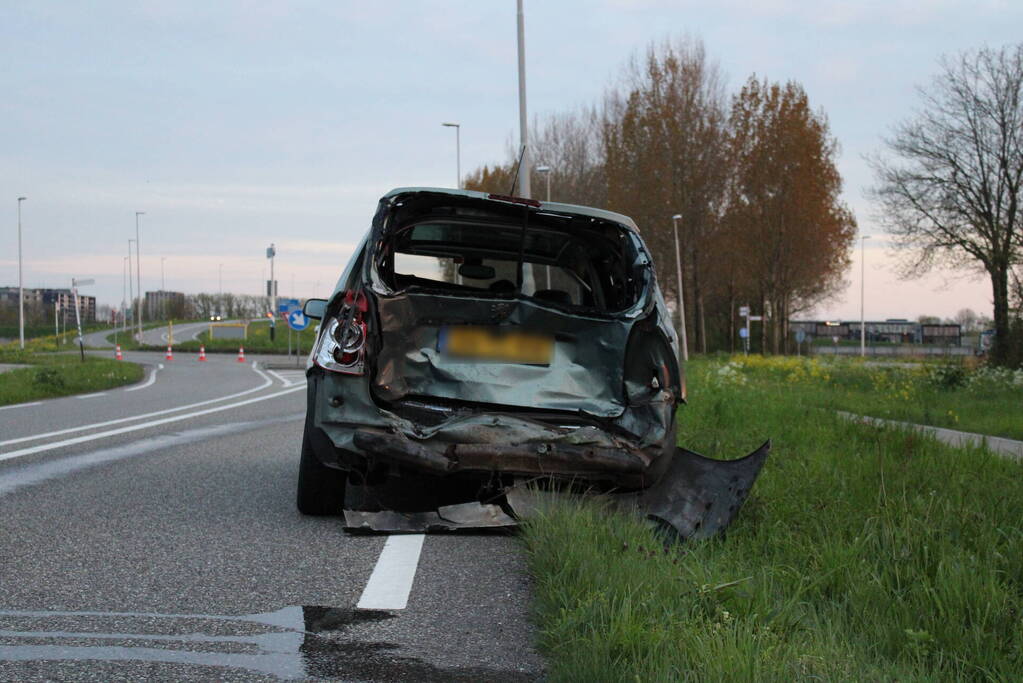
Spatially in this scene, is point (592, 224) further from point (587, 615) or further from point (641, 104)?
point (641, 104)

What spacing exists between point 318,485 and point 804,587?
261 centimetres

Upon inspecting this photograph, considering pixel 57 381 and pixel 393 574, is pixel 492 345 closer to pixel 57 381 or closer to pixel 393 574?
pixel 393 574

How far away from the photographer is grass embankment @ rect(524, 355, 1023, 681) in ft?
9.57

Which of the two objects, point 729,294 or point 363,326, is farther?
point 729,294

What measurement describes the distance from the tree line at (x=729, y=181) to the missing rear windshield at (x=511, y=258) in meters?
36.7

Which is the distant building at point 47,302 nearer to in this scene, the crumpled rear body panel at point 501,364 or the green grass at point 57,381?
the green grass at point 57,381

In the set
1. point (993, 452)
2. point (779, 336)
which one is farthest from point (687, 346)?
point (993, 452)

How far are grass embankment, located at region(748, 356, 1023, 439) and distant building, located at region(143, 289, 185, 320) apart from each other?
3740 inches

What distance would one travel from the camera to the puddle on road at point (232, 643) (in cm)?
308

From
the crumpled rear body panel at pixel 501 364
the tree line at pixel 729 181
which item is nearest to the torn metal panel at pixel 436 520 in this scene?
the crumpled rear body panel at pixel 501 364

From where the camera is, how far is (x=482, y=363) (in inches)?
208

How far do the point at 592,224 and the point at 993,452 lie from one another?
12.6 ft

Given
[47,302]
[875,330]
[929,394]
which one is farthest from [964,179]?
[47,302]

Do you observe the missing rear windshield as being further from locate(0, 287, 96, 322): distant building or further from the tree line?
locate(0, 287, 96, 322): distant building
